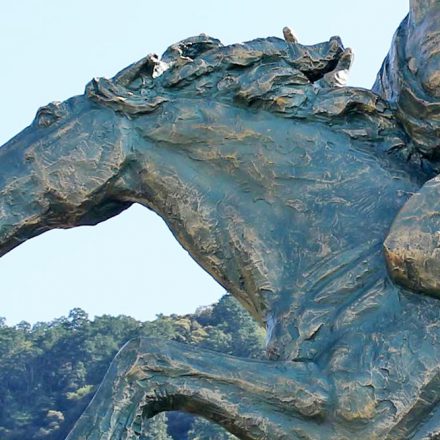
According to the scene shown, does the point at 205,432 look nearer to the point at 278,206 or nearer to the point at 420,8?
the point at 420,8

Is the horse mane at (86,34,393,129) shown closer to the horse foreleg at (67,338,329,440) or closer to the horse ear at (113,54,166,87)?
the horse ear at (113,54,166,87)

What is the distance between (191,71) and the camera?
4.23 metres

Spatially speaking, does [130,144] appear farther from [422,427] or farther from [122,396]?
[422,427]

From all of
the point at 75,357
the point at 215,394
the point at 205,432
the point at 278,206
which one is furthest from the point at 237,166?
the point at 75,357

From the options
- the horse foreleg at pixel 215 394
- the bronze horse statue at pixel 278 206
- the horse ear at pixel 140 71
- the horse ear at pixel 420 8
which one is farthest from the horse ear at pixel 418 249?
the horse ear at pixel 140 71

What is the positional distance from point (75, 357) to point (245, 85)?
56890mm

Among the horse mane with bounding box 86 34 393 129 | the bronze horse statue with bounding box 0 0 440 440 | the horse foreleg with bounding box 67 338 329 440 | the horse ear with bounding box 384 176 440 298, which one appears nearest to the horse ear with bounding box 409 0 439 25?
the bronze horse statue with bounding box 0 0 440 440

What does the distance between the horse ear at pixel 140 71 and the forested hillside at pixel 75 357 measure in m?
43.1

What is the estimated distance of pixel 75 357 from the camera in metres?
60.3

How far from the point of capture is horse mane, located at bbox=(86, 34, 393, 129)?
13.8 feet

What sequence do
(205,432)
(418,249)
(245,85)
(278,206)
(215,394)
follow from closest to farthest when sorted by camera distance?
(215,394) < (418,249) < (278,206) < (245,85) < (205,432)

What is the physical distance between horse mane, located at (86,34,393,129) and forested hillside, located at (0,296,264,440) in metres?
43.1

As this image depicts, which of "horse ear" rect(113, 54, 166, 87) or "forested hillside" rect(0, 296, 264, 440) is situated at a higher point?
"horse ear" rect(113, 54, 166, 87)

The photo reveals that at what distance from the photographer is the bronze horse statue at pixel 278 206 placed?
3693 mm
